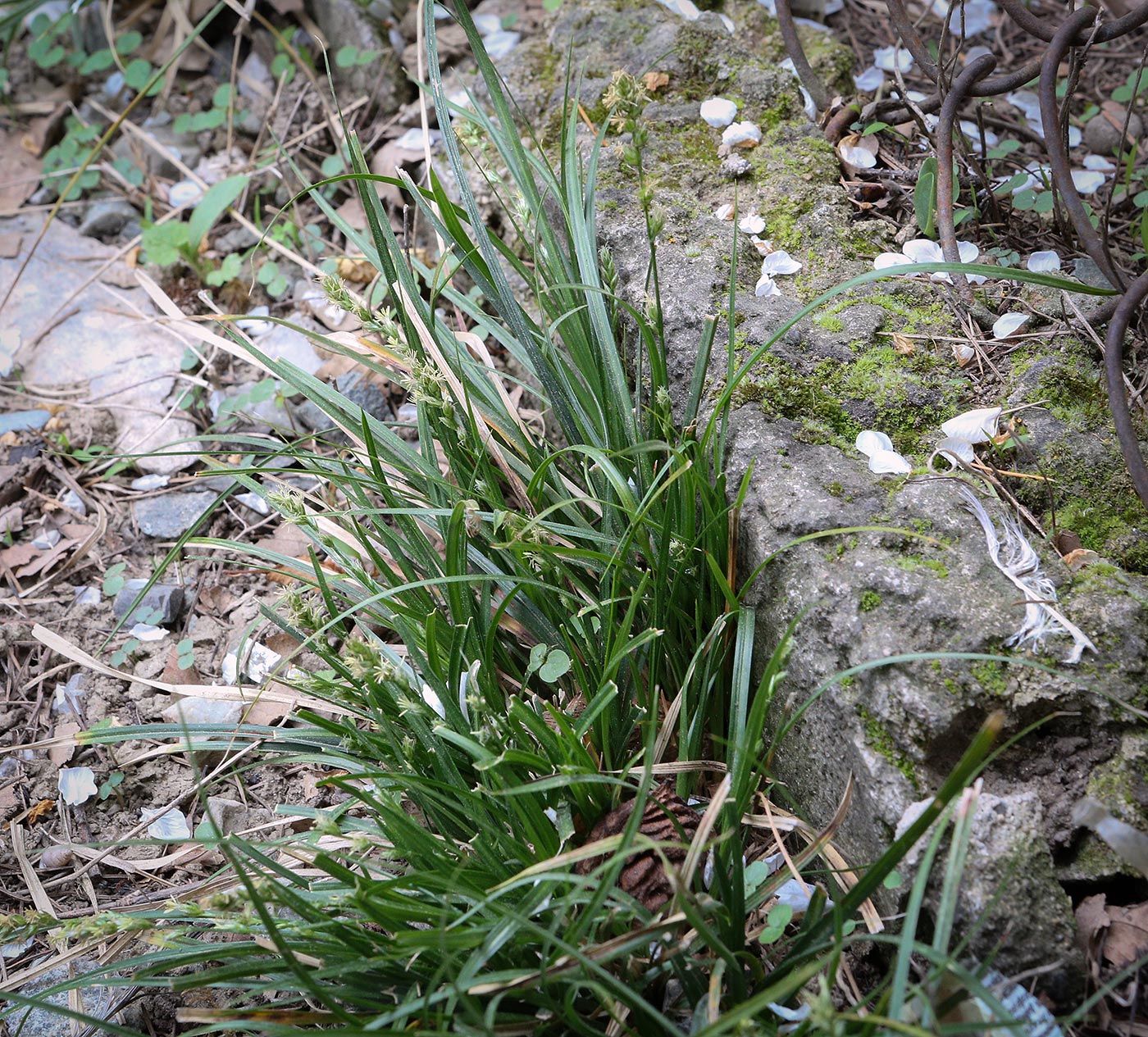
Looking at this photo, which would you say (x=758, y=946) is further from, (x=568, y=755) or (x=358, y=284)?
(x=358, y=284)

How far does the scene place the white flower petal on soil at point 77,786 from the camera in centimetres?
184

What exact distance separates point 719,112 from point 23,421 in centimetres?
215

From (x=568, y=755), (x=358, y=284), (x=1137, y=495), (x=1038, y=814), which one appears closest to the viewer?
(x=1038, y=814)

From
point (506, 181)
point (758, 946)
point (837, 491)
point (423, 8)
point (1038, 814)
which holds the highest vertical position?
point (423, 8)

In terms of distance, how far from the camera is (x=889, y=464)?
152cm

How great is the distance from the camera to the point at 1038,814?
3.99 ft

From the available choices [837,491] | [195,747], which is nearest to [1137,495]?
[837,491]

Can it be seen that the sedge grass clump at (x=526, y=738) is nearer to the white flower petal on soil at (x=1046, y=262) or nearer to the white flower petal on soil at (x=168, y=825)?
the white flower petal on soil at (x=168, y=825)

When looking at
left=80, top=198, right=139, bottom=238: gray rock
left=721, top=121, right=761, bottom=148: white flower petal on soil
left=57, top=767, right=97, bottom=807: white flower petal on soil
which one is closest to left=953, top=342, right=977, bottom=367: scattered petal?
left=721, top=121, right=761, bottom=148: white flower petal on soil

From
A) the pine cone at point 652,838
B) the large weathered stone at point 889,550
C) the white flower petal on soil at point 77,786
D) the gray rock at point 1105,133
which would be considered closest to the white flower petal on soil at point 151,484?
the white flower petal on soil at point 77,786

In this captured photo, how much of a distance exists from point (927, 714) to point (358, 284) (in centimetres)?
212

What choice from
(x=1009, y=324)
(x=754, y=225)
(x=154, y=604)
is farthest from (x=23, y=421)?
(x=1009, y=324)

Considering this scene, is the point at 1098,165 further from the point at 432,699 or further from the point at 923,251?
the point at 432,699

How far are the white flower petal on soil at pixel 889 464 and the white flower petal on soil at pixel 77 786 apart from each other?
1.73m
